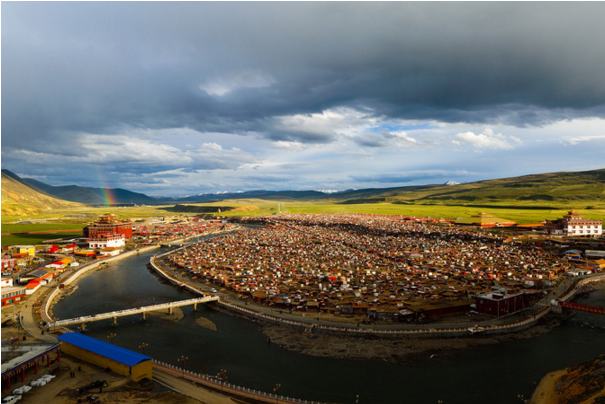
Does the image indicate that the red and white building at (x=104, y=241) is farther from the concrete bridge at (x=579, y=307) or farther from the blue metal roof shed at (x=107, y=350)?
the concrete bridge at (x=579, y=307)

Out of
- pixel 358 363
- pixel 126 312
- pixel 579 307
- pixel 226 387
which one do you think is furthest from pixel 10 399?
pixel 579 307

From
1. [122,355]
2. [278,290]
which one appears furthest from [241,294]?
[122,355]

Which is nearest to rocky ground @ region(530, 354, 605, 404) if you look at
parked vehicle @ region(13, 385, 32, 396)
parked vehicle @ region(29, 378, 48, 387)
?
parked vehicle @ region(29, 378, 48, 387)

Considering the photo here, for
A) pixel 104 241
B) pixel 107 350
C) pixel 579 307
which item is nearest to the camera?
pixel 107 350

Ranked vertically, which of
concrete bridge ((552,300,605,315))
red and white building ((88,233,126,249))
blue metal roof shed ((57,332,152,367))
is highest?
red and white building ((88,233,126,249))

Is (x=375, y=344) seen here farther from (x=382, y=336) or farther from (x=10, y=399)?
(x=10, y=399)

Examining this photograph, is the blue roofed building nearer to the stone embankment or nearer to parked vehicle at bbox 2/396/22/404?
parked vehicle at bbox 2/396/22/404
